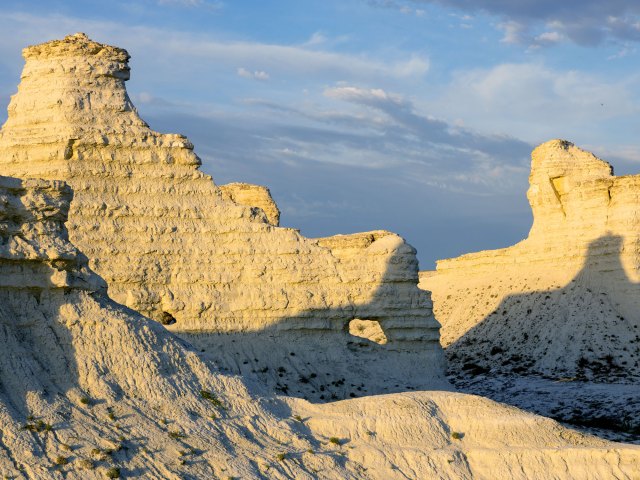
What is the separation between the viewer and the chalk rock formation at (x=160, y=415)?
2009cm

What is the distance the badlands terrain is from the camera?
68.3ft

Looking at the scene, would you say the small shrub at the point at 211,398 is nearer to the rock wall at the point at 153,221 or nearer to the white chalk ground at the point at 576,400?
the rock wall at the point at 153,221

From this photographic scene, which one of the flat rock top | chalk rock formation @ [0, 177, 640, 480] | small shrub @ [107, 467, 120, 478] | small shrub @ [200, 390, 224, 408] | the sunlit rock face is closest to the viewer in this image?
small shrub @ [107, 467, 120, 478]

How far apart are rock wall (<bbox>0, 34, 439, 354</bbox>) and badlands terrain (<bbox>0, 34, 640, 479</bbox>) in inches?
2.0

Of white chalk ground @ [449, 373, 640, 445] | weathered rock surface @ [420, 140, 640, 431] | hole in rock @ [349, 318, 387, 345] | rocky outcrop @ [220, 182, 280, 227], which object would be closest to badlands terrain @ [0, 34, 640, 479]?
white chalk ground @ [449, 373, 640, 445]

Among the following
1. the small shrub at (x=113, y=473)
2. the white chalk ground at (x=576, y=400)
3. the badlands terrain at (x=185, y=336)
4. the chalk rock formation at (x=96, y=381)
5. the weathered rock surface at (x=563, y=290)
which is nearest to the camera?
the small shrub at (x=113, y=473)

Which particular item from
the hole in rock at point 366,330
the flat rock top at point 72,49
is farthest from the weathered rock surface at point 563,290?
the flat rock top at point 72,49

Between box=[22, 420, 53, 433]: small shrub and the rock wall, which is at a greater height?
the rock wall

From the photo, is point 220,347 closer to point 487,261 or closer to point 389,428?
point 389,428

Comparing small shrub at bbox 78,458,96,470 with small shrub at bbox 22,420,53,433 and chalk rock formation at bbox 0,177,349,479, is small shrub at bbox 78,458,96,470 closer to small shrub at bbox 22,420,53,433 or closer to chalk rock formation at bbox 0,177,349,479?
chalk rock formation at bbox 0,177,349,479

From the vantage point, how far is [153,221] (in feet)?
116

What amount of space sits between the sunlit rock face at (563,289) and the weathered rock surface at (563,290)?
50 mm

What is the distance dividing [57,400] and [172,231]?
1526 cm

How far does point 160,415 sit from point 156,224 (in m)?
14.5
